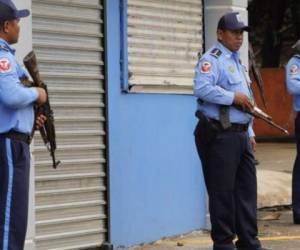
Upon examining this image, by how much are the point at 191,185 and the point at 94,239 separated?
136cm

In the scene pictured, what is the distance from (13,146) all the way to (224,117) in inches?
73.4

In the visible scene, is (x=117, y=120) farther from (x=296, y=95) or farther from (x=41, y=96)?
(x=296, y=95)

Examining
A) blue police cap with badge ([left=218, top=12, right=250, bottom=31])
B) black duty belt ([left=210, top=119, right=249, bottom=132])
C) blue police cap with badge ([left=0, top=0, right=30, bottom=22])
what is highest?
blue police cap with badge ([left=0, top=0, right=30, bottom=22])

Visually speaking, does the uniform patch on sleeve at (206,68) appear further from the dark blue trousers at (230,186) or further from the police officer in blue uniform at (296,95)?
the police officer in blue uniform at (296,95)

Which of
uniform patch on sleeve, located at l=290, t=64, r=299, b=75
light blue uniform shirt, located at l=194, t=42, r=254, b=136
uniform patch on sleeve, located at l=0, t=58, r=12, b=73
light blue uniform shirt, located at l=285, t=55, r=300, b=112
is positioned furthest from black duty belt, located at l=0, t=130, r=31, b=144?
uniform patch on sleeve, located at l=290, t=64, r=299, b=75

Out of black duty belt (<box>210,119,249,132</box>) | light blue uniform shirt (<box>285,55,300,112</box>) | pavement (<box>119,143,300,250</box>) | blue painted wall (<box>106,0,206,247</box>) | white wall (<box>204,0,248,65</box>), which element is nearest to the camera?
black duty belt (<box>210,119,249,132</box>)

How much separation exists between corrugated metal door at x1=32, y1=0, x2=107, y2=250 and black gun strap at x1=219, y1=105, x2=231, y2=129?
113 cm

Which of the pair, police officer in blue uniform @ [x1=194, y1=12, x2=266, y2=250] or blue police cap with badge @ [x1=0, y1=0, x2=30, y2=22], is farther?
police officer in blue uniform @ [x1=194, y1=12, x2=266, y2=250]

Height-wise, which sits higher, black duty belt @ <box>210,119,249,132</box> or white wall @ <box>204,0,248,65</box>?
white wall @ <box>204,0,248,65</box>

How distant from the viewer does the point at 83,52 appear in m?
6.53

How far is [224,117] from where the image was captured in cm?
600

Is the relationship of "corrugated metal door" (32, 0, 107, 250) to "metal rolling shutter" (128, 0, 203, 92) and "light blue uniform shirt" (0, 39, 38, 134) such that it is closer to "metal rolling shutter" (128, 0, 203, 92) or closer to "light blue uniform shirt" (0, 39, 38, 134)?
"metal rolling shutter" (128, 0, 203, 92)

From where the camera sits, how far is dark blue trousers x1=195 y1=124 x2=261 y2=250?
6023 millimetres

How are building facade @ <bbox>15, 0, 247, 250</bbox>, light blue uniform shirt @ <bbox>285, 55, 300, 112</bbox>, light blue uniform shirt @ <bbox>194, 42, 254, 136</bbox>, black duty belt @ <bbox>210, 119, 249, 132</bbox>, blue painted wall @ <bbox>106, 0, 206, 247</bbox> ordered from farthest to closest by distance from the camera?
light blue uniform shirt @ <bbox>285, 55, 300, 112</bbox> → blue painted wall @ <bbox>106, 0, 206, 247</bbox> → building facade @ <bbox>15, 0, 247, 250</bbox> → black duty belt @ <bbox>210, 119, 249, 132</bbox> → light blue uniform shirt @ <bbox>194, 42, 254, 136</bbox>
